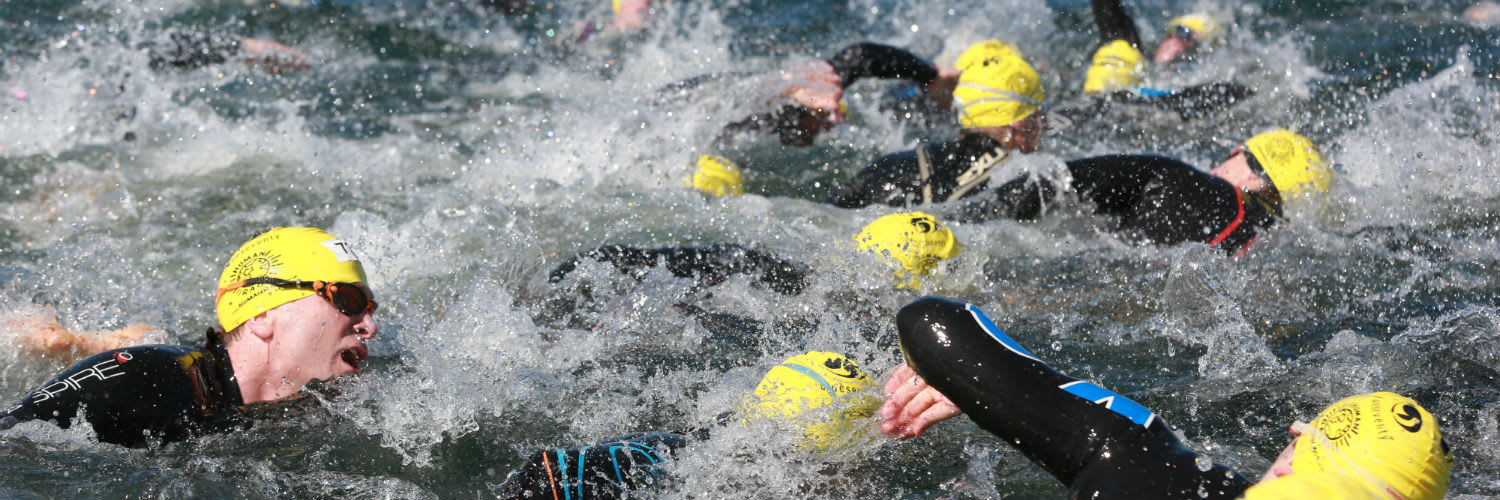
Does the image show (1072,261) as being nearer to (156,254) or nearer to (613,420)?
(613,420)

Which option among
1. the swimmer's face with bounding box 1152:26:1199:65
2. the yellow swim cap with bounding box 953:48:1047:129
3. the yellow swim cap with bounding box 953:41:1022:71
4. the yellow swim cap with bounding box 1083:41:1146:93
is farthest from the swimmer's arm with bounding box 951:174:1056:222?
the swimmer's face with bounding box 1152:26:1199:65

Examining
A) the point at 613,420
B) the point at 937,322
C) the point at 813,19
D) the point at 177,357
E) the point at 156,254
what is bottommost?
the point at 813,19

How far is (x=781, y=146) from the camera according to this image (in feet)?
23.9

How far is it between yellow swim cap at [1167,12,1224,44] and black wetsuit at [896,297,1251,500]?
7.33 meters

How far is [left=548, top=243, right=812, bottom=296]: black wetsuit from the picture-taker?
15.1 ft

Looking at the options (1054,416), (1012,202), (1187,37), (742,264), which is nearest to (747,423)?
(1054,416)

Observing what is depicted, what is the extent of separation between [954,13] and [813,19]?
4.54ft

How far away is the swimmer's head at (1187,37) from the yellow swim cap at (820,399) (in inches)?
261

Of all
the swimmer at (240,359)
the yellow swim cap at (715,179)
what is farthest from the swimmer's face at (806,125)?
the swimmer at (240,359)

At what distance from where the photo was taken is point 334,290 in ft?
11.2

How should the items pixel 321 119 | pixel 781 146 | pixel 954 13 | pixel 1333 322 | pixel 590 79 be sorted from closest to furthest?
pixel 1333 322
pixel 781 146
pixel 321 119
pixel 590 79
pixel 954 13

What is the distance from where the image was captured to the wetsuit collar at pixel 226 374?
11.0ft

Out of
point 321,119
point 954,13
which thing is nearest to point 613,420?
point 321,119

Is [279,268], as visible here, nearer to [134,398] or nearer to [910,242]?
[134,398]
